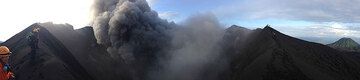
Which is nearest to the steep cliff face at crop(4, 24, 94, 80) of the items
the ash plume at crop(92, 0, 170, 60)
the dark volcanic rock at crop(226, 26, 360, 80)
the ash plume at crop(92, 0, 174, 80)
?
the ash plume at crop(92, 0, 174, 80)

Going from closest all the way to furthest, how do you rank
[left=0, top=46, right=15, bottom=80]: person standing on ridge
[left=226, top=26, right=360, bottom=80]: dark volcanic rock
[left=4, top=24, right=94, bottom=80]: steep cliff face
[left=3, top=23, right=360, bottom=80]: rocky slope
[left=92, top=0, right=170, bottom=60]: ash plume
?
[left=0, top=46, right=15, bottom=80]: person standing on ridge, [left=4, top=24, right=94, bottom=80]: steep cliff face, [left=3, top=23, right=360, bottom=80]: rocky slope, [left=226, top=26, right=360, bottom=80]: dark volcanic rock, [left=92, top=0, right=170, bottom=60]: ash plume

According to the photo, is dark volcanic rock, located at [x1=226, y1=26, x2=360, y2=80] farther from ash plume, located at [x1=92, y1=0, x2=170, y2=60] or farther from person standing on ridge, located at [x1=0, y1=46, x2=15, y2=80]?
person standing on ridge, located at [x1=0, y1=46, x2=15, y2=80]

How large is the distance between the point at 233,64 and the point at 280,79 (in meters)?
30.7

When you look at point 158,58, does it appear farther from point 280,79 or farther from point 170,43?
point 280,79

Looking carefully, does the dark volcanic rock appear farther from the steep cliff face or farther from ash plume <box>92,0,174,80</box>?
the steep cliff face

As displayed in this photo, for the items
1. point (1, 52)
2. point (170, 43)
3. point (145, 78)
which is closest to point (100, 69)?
point (145, 78)

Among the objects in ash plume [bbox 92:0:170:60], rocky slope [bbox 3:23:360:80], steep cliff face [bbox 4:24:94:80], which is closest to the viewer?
steep cliff face [bbox 4:24:94:80]

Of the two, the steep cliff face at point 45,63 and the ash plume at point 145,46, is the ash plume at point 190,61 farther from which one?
the steep cliff face at point 45,63

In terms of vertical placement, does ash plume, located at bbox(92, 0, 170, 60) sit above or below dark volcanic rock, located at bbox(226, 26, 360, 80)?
above

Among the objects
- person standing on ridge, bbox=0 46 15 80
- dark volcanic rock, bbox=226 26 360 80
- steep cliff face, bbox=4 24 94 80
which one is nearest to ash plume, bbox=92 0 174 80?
dark volcanic rock, bbox=226 26 360 80

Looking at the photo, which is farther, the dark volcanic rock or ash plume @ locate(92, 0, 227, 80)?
ash plume @ locate(92, 0, 227, 80)

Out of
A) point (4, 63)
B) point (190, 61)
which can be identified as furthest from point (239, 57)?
point (4, 63)

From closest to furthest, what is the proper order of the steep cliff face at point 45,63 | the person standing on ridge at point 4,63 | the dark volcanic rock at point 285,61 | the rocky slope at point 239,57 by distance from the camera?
the person standing on ridge at point 4,63
the steep cliff face at point 45,63
the rocky slope at point 239,57
the dark volcanic rock at point 285,61

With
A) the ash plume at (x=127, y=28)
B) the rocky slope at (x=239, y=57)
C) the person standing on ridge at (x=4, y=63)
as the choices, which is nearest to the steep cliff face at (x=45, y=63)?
the rocky slope at (x=239, y=57)
